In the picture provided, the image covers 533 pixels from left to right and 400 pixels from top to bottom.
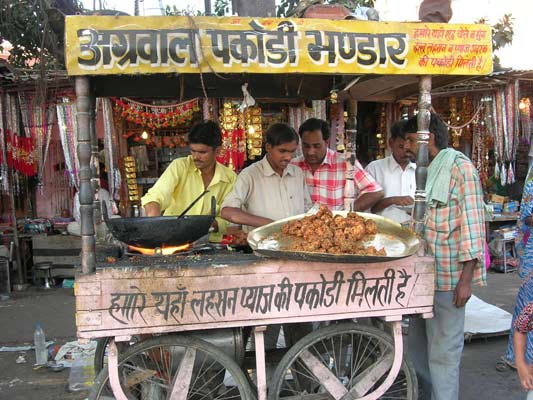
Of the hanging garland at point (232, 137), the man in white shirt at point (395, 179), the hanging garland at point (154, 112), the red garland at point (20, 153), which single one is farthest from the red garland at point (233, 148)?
the man in white shirt at point (395, 179)

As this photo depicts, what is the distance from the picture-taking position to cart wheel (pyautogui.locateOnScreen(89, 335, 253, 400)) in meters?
2.37

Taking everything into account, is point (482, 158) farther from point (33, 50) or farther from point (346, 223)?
point (33, 50)

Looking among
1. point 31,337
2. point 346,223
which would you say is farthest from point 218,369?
point 31,337

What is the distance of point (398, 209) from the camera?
3678 millimetres

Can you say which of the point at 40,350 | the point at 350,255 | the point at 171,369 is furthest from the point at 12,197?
the point at 350,255

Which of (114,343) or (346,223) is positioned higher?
(346,223)

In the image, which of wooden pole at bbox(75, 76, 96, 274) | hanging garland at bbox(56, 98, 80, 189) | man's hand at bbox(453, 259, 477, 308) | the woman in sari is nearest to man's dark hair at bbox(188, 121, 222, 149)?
wooden pole at bbox(75, 76, 96, 274)

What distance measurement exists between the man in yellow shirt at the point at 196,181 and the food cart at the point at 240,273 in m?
0.66

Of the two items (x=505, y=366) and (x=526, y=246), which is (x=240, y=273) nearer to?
(x=526, y=246)

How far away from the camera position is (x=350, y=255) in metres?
2.25

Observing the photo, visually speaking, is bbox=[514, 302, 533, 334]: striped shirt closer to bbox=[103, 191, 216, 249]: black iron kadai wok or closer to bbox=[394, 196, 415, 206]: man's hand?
bbox=[394, 196, 415, 206]: man's hand

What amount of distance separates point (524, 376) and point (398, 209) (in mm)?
1627

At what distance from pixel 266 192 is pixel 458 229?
1.25m

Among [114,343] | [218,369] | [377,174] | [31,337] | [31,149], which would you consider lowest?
[31,337]
